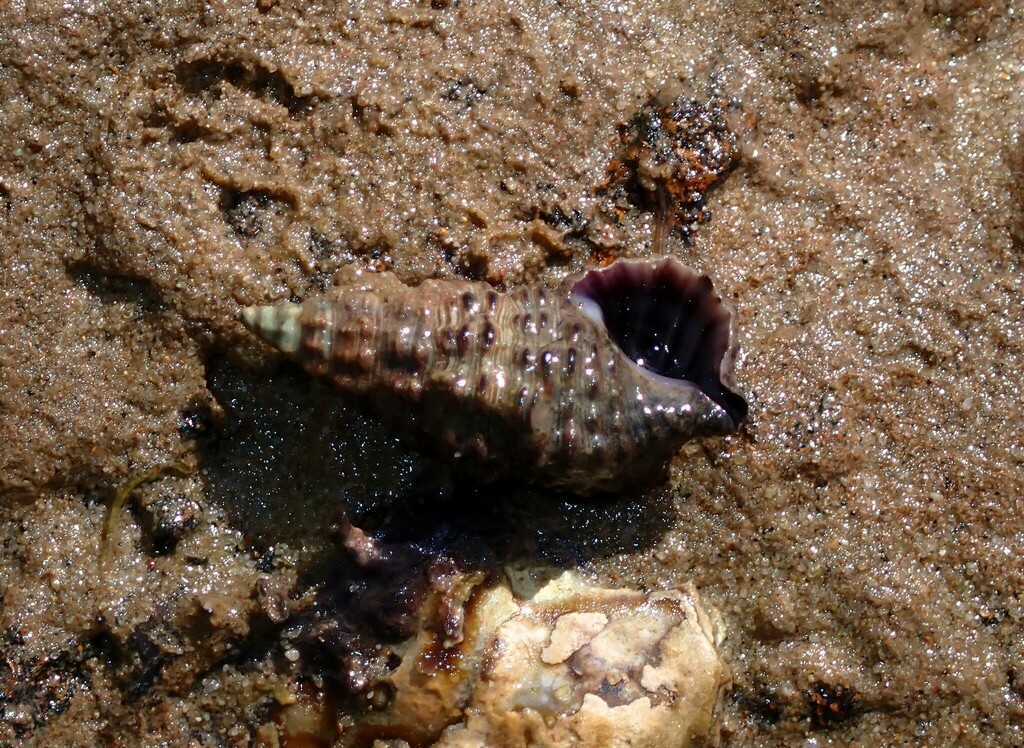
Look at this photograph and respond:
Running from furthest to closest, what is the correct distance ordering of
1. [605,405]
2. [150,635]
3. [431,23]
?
[431,23] → [150,635] → [605,405]

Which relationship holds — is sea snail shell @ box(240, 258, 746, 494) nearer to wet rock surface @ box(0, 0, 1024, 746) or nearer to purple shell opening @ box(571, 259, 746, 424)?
purple shell opening @ box(571, 259, 746, 424)

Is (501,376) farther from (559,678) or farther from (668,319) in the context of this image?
(559,678)

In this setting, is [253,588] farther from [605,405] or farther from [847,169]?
[847,169]

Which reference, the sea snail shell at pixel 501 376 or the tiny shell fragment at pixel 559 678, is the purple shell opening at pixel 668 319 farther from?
the tiny shell fragment at pixel 559 678

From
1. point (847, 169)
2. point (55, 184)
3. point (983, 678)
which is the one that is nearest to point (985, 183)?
point (847, 169)

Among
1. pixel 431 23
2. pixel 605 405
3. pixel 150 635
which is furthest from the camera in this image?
pixel 431 23

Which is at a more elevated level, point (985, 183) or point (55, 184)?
point (985, 183)
